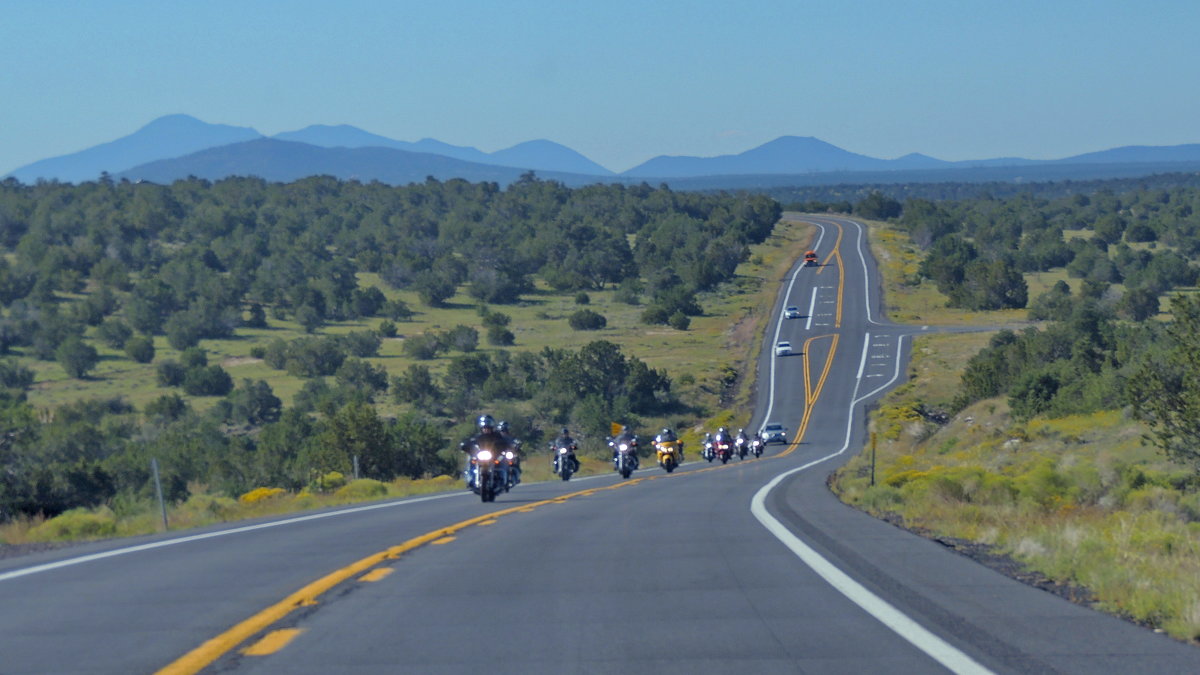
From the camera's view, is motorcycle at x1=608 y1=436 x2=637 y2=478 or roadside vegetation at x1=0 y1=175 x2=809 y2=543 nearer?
motorcycle at x1=608 y1=436 x2=637 y2=478

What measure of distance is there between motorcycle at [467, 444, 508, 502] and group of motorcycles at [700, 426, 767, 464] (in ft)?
74.4

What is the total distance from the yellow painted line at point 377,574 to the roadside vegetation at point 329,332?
869 centimetres

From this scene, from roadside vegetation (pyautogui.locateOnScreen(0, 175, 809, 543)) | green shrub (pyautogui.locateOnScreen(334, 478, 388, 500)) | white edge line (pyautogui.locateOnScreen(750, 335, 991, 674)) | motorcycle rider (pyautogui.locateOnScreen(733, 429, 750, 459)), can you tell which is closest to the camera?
white edge line (pyautogui.locateOnScreen(750, 335, 991, 674))

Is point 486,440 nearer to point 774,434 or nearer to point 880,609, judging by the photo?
point 880,609

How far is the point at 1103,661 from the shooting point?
603cm

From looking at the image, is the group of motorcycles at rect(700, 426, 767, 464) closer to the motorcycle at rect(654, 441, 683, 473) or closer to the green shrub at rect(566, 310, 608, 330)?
the motorcycle at rect(654, 441, 683, 473)

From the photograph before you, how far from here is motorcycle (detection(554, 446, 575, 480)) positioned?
27.8 metres

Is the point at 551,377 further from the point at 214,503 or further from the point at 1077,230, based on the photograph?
the point at 1077,230

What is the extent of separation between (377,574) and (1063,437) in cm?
2813

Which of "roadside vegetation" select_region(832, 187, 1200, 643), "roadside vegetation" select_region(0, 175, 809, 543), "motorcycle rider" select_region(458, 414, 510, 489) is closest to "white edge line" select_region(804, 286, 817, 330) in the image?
"roadside vegetation" select_region(0, 175, 809, 543)

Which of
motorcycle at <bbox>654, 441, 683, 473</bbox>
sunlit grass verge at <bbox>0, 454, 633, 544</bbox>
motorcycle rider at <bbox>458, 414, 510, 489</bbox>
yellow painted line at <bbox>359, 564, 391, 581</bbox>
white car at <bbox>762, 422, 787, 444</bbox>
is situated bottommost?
white car at <bbox>762, 422, 787, 444</bbox>

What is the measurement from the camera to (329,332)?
104m

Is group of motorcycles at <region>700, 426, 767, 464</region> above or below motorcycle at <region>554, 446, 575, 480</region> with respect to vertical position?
below

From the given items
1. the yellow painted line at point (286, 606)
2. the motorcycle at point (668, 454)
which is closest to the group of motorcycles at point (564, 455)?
the motorcycle at point (668, 454)
